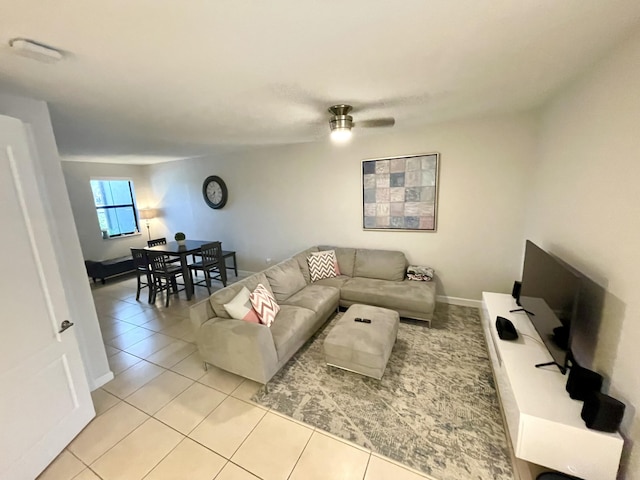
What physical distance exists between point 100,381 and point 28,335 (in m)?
1.12

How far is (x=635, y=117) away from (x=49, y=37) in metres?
2.89

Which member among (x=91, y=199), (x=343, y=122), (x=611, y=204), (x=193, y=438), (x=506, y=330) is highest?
(x=343, y=122)

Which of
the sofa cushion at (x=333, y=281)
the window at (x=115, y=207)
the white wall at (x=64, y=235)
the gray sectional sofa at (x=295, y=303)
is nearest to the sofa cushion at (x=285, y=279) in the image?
the gray sectional sofa at (x=295, y=303)

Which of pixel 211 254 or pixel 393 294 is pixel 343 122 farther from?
pixel 211 254

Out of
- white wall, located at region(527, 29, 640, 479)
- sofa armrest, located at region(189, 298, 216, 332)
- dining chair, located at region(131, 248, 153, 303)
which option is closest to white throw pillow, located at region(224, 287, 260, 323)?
sofa armrest, located at region(189, 298, 216, 332)

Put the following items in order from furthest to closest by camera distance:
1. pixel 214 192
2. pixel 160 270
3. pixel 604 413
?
pixel 214 192 < pixel 160 270 < pixel 604 413

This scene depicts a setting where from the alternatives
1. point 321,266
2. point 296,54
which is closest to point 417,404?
point 321,266

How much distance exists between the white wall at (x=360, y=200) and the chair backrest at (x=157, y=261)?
58.7 inches

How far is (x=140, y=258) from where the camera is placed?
4.27 metres

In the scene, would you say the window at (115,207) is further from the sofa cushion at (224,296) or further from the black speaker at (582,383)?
the black speaker at (582,383)

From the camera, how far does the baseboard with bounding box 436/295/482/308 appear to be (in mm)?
3428

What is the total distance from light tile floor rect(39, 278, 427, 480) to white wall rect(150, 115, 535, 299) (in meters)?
2.58

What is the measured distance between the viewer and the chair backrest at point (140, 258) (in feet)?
13.5

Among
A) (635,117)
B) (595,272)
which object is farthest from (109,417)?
(635,117)
